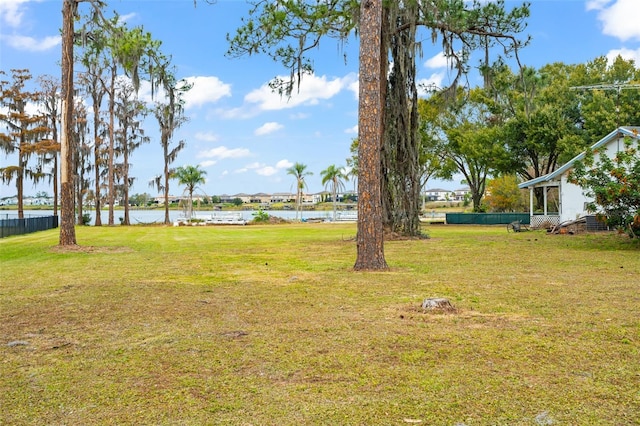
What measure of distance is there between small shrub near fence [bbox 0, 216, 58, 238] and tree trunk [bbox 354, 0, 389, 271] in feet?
63.7

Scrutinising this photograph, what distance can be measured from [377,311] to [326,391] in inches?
105

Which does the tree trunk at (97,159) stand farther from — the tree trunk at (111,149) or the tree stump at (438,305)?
the tree stump at (438,305)

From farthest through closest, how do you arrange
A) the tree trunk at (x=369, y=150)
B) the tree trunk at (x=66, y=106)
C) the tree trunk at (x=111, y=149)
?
the tree trunk at (x=111, y=149), the tree trunk at (x=66, y=106), the tree trunk at (x=369, y=150)

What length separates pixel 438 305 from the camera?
20.1ft

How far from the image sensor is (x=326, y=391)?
11.5ft

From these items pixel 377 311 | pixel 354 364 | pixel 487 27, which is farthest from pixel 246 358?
pixel 487 27

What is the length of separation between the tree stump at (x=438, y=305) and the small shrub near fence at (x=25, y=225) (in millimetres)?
22421

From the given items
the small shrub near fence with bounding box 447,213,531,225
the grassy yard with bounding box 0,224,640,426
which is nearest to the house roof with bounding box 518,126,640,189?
the small shrub near fence with bounding box 447,213,531,225

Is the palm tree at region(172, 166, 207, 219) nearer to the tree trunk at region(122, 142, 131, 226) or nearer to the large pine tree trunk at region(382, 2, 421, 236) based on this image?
the tree trunk at region(122, 142, 131, 226)

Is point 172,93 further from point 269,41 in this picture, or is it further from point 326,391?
point 326,391

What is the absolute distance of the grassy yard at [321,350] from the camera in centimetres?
320

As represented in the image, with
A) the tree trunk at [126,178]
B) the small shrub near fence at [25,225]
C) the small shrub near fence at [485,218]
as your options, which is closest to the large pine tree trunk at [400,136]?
the small shrub near fence at [25,225]

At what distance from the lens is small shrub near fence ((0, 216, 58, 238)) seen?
23.6 m

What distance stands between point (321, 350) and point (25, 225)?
27105 millimetres
